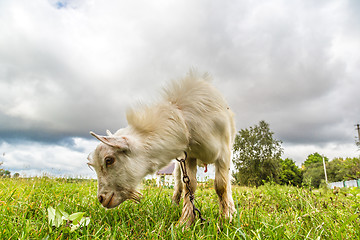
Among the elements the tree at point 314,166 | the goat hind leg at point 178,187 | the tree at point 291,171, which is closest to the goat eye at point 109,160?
the goat hind leg at point 178,187

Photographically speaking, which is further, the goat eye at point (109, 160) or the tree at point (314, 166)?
the tree at point (314, 166)

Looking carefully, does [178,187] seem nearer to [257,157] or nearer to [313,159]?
[257,157]

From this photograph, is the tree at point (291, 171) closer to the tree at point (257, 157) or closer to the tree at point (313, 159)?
the tree at point (313, 159)

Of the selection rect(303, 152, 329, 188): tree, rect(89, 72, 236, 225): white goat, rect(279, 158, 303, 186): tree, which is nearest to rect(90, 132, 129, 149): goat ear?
rect(89, 72, 236, 225): white goat

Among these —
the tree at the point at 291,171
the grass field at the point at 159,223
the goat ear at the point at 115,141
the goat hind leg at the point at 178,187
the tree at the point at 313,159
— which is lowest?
the grass field at the point at 159,223

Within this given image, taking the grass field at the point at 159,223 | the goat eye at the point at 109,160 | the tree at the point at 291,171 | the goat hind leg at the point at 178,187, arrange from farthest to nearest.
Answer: the tree at the point at 291,171, the goat hind leg at the point at 178,187, the goat eye at the point at 109,160, the grass field at the point at 159,223

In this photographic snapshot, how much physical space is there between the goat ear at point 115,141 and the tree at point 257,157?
31.8 metres

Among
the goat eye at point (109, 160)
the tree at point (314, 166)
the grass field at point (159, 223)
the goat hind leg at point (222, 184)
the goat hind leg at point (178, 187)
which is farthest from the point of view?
the tree at point (314, 166)

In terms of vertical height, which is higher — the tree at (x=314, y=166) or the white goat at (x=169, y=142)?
the tree at (x=314, y=166)

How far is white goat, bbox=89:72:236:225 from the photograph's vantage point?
9.64 feet

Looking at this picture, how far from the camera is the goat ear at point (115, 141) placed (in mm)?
2720

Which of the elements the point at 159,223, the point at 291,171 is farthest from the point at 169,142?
the point at 291,171

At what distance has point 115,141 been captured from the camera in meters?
2.85

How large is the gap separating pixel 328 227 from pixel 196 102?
214 centimetres
